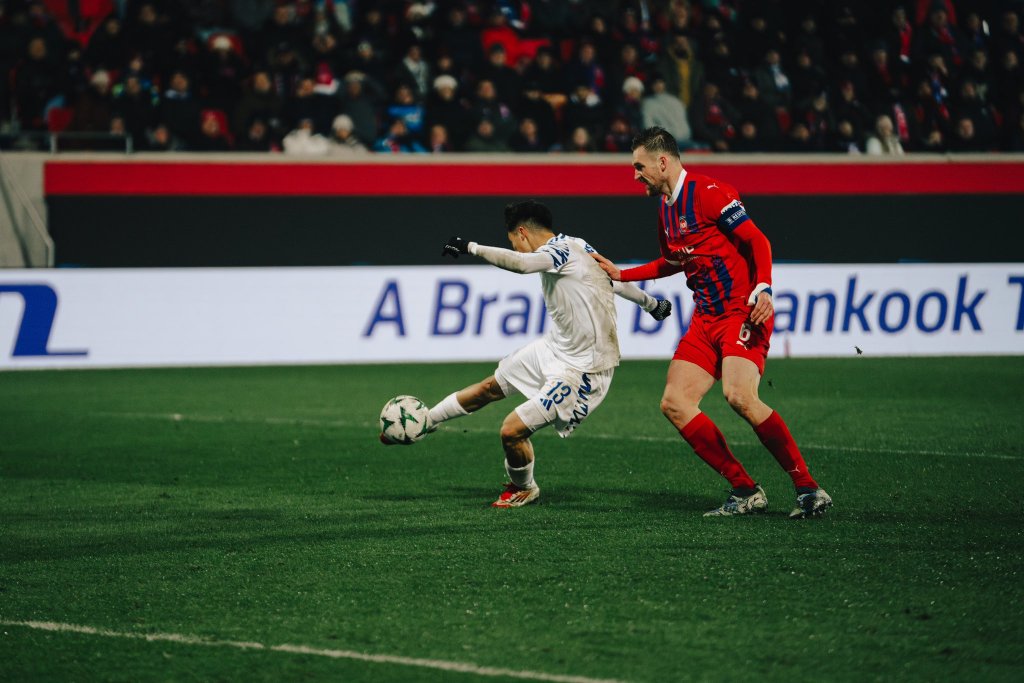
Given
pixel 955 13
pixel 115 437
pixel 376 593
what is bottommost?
pixel 115 437

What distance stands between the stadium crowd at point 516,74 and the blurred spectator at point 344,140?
0.12 ft

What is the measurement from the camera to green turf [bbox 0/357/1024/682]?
4.87 metres

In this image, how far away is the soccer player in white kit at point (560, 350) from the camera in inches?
298

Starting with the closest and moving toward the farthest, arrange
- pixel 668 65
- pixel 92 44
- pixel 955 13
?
pixel 92 44 → pixel 668 65 → pixel 955 13

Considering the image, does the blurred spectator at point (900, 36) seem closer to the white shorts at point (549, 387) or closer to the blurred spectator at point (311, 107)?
the blurred spectator at point (311, 107)

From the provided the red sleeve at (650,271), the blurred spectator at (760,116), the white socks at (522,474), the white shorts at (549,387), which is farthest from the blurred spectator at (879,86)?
the white socks at (522,474)

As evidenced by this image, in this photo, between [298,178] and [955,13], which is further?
[955,13]

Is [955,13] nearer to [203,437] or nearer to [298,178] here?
[298,178]

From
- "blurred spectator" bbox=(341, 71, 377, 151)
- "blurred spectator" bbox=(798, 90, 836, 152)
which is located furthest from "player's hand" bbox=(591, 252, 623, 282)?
"blurred spectator" bbox=(798, 90, 836, 152)

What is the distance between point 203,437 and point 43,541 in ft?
13.0

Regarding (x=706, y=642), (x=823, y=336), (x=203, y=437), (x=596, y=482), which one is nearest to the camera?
(x=706, y=642)

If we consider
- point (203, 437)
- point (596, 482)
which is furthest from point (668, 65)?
point (596, 482)

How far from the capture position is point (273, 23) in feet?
60.0

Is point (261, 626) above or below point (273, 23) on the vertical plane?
below
